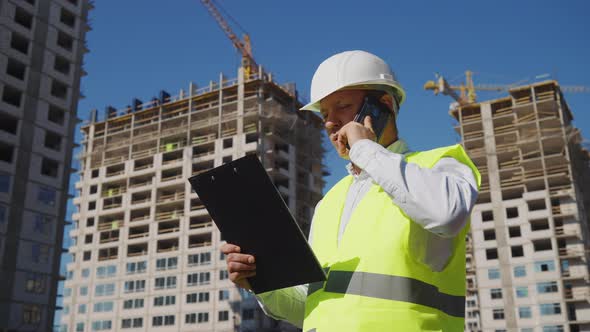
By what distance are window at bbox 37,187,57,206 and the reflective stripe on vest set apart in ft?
157

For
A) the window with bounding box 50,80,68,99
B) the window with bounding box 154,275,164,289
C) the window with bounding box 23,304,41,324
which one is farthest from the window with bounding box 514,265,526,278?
the window with bounding box 50,80,68,99

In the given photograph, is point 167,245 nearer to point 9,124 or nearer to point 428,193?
point 9,124

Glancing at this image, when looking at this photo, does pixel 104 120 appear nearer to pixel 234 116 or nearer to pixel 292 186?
pixel 234 116

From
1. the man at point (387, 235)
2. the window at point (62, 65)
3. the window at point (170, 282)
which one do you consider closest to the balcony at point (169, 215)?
the window at point (170, 282)

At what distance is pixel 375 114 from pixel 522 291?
70.1 metres

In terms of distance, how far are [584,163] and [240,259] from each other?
3801 inches

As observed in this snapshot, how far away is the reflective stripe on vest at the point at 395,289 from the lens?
2383 mm

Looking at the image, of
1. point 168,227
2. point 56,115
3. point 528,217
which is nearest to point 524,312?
point 528,217

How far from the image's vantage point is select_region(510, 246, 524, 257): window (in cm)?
6981

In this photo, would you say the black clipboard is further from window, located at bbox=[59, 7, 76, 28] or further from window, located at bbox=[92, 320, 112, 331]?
window, located at bbox=[92, 320, 112, 331]

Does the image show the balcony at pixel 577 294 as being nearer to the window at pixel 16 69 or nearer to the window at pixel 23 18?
the window at pixel 16 69

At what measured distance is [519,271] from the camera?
225 feet

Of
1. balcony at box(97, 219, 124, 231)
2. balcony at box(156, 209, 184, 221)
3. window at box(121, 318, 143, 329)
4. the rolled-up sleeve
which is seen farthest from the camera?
balcony at box(97, 219, 124, 231)

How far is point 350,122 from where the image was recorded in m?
2.72
